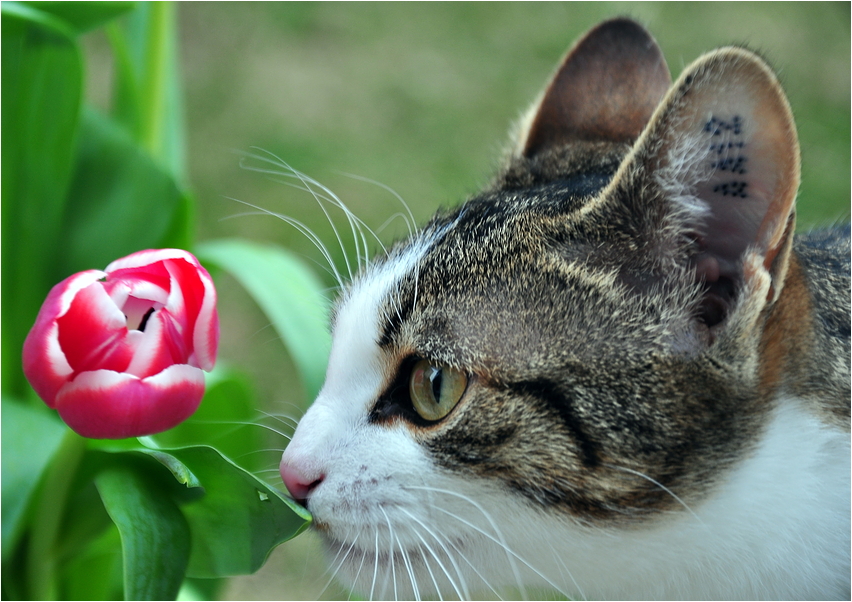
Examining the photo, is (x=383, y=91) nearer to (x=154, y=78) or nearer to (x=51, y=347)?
(x=154, y=78)

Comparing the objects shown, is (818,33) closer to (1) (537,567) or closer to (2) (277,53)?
(2) (277,53)

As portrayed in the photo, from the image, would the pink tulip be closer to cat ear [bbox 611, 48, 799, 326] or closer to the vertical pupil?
the vertical pupil

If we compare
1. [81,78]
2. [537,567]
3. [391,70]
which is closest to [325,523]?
[537,567]

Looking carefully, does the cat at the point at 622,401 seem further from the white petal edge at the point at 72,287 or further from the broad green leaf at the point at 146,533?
the white petal edge at the point at 72,287

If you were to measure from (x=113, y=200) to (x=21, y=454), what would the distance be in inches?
17.2

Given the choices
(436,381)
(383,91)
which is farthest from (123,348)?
(383,91)

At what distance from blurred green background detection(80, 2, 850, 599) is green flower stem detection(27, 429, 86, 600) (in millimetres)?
1288

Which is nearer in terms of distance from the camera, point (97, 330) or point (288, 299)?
point (97, 330)

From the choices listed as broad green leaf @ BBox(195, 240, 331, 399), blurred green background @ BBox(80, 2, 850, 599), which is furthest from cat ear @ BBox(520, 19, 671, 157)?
blurred green background @ BBox(80, 2, 850, 599)

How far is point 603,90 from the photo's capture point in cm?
128

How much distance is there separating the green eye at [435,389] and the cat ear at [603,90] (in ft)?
1.68

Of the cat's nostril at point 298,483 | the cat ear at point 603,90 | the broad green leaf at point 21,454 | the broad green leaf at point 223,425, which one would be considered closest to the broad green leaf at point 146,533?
the cat's nostril at point 298,483

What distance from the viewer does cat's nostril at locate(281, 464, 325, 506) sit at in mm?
928

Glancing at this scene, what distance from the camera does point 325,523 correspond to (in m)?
0.93
